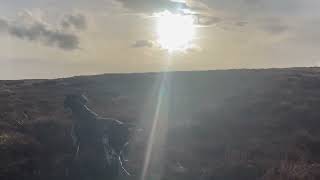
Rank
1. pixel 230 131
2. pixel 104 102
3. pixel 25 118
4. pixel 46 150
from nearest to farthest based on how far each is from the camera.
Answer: pixel 46 150, pixel 230 131, pixel 25 118, pixel 104 102

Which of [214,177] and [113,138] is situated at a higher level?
[113,138]

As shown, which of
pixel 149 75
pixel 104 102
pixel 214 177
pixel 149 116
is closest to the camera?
pixel 214 177

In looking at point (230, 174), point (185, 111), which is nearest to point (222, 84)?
point (185, 111)

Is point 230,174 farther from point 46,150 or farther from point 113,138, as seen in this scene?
point 46,150

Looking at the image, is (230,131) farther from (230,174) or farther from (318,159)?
(230,174)

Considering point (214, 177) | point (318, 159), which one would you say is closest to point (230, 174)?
point (214, 177)

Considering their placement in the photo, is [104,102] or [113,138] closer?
[113,138]
